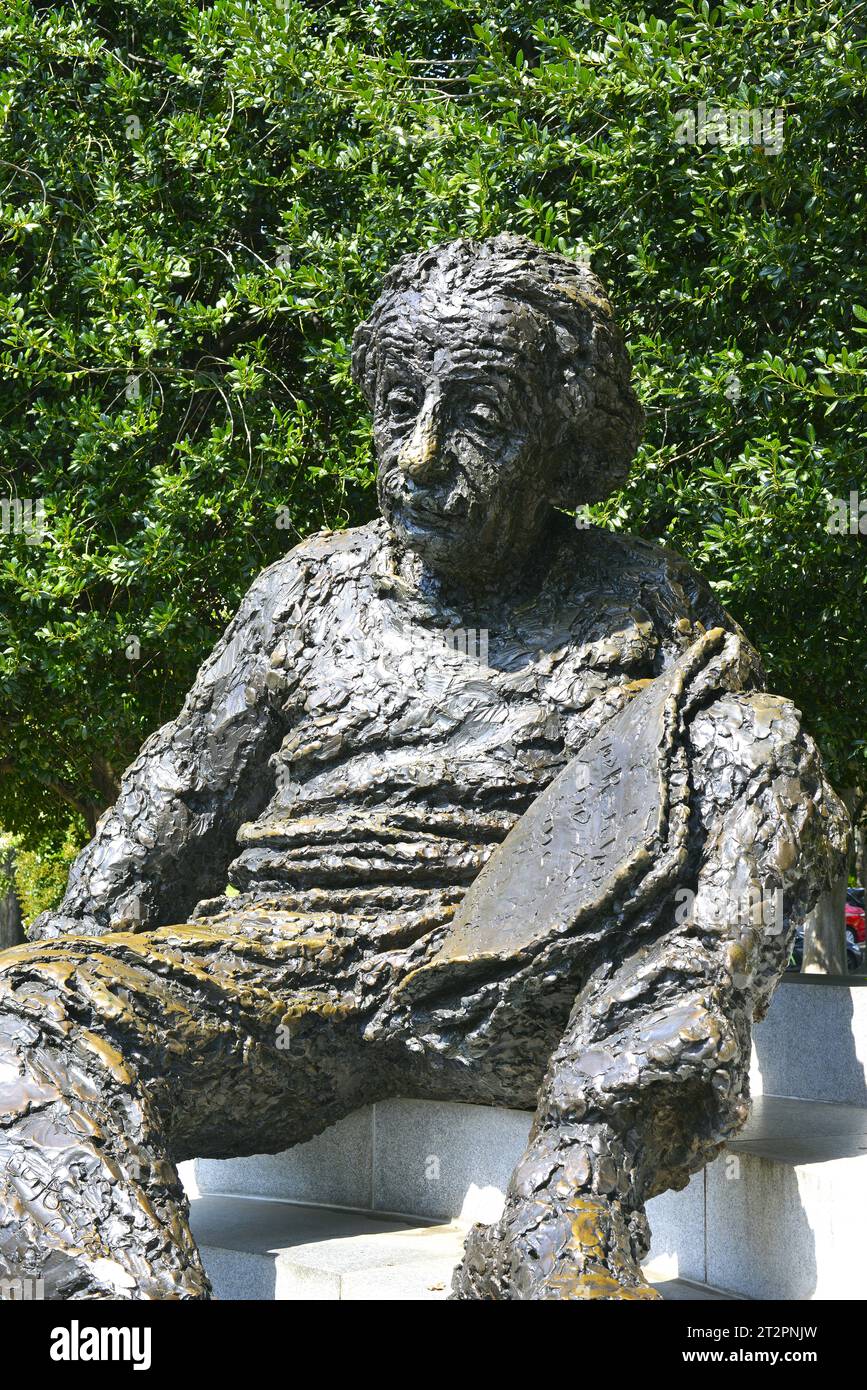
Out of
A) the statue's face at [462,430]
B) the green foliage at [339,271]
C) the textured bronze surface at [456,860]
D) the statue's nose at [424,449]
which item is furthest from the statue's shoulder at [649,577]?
the green foliage at [339,271]

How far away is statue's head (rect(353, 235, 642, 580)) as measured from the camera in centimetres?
360

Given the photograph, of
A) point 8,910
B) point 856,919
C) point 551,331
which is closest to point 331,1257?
point 551,331

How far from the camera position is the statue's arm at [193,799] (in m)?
3.91

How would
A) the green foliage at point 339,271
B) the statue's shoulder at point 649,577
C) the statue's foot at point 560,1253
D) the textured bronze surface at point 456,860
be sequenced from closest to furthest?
the statue's foot at point 560,1253
the textured bronze surface at point 456,860
the statue's shoulder at point 649,577
the green foliage at point 339,271

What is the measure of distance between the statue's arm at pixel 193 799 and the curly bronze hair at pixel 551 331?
2.27 ft

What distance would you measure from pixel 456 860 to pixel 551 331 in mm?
1243

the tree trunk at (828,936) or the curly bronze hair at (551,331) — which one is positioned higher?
the curly bronze hair at (551,331)

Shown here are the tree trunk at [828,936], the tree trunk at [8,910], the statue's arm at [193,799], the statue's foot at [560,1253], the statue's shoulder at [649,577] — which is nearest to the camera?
the statue's foot at [560,1253]

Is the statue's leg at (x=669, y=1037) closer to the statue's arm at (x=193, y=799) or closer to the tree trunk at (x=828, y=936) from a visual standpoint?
the statue's arm at (x=193, y=799)

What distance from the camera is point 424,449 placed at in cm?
354

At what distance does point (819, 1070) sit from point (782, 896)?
6.27 ft

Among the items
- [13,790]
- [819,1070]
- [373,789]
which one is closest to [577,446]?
[373,789]

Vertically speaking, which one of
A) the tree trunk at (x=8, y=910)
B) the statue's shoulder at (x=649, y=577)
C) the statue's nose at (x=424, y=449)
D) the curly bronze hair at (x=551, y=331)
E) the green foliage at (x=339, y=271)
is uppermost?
the green foliage at (x=339, y=271)

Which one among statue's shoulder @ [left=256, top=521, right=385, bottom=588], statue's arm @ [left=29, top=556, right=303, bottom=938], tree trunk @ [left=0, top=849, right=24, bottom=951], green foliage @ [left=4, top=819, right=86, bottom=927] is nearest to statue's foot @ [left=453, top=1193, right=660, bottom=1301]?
statue's arm @ [left=29, top=556, right=303, bottom=938]
